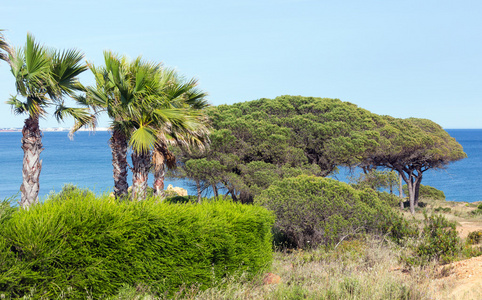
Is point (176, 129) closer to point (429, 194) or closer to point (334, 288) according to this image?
point (334, 288)

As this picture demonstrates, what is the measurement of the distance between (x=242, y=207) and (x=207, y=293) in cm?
197

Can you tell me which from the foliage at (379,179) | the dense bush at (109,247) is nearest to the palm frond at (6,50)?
the dense bush at (109,247)

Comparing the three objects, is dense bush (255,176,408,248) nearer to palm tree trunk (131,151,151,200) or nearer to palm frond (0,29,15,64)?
palm tree trunk (131,151,151,200)

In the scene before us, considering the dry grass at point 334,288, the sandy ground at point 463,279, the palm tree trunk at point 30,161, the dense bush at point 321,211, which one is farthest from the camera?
the dense bush at point 321,211

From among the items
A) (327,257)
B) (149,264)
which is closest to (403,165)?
(327,257)

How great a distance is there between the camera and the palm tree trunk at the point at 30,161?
1115 centimetres

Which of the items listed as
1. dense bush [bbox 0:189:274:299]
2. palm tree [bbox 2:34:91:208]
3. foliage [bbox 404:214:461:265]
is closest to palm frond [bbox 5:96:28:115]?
palm tree [bbox 2:34:91:208]

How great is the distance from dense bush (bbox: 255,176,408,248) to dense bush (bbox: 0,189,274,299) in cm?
628

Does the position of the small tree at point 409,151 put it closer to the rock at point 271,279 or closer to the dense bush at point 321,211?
the dense bush at point 321,211

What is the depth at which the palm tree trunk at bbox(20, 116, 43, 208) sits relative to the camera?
11.1 m

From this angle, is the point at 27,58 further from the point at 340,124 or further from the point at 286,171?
the point at 340,124

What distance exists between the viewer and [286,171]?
66.0 ft

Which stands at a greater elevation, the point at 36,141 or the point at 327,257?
the point at 36,141

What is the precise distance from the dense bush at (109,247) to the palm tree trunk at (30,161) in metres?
6.62
